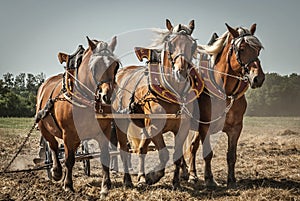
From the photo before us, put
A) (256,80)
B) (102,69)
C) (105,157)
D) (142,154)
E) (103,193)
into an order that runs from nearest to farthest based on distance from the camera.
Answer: (102,69) → (256,80) → (103,193) → (105,157) → (142,154)

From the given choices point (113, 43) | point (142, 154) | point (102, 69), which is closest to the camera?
point (102, 69)

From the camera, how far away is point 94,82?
4.71m

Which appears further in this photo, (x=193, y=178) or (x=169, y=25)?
(x=193, y=178)

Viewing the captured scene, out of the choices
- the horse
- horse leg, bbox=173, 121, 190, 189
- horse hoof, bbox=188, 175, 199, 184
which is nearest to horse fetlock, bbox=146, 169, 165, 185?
the horse

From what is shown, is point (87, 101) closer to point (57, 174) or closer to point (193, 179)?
point (57, 174)

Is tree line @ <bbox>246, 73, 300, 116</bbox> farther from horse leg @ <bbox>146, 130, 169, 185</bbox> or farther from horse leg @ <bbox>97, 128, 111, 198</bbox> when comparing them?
horse leg @ <bbox>97, 128, 111, 198</bbox>

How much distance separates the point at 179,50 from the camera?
4.66 metres

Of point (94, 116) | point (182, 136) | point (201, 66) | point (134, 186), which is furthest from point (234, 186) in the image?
point (94, 116)

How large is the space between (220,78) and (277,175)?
224cm

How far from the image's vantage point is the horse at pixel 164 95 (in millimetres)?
4730

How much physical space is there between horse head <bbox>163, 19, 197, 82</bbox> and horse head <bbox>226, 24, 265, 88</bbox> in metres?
0.66

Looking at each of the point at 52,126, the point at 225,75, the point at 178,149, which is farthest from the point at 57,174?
the point at 225,75

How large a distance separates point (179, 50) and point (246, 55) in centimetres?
100

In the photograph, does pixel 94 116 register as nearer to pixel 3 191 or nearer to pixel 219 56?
pixel 3 191
